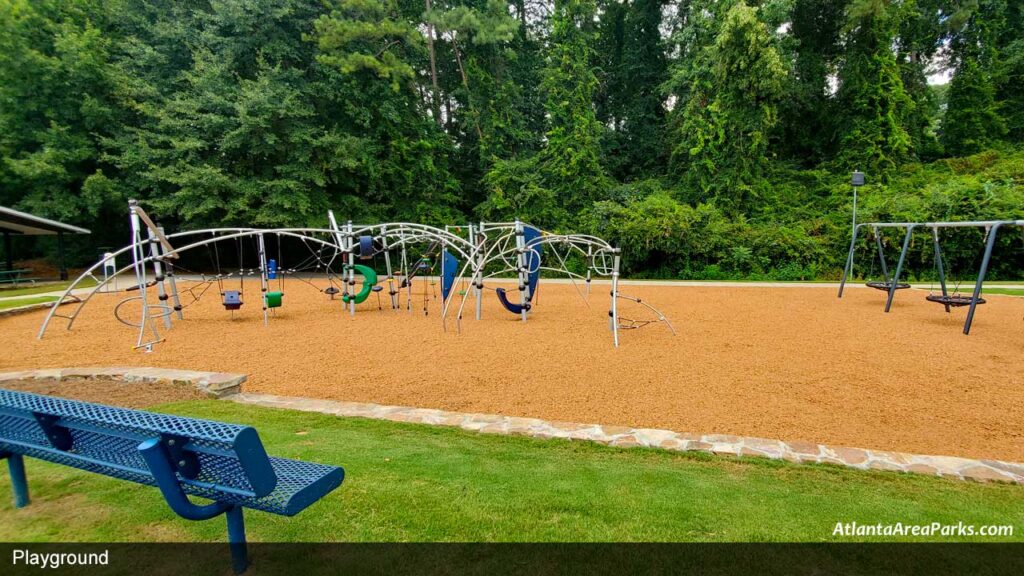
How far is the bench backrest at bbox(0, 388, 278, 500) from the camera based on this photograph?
1.79 meters

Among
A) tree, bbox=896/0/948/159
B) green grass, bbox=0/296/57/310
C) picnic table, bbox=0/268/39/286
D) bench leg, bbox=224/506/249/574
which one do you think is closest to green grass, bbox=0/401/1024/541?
bench leg, bbox=224/506/249/574

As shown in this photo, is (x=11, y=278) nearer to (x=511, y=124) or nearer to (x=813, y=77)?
(x=511, y=124)

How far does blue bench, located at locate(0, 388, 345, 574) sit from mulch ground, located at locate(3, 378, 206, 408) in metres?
2.32

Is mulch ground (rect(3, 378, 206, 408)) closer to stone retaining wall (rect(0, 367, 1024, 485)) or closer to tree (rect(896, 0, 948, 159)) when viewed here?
stone retaining wall (rect(0, 367, 1024, 485))

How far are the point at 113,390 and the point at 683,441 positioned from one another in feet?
17.3

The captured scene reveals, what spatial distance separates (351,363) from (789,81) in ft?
73.9

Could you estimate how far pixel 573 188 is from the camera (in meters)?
21.5

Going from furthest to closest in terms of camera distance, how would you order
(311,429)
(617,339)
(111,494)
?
(617,339) < (311,429) < (111,494)

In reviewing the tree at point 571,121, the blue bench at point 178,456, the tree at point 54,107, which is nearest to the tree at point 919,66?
the tree at point 571,121

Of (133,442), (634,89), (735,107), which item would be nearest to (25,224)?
(133,442)

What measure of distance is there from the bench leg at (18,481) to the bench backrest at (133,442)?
9 cm

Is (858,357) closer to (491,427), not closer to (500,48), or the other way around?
(491,427)

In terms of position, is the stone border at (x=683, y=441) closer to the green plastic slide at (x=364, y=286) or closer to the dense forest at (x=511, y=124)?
the green plastic slide at (x=364, y=286)
